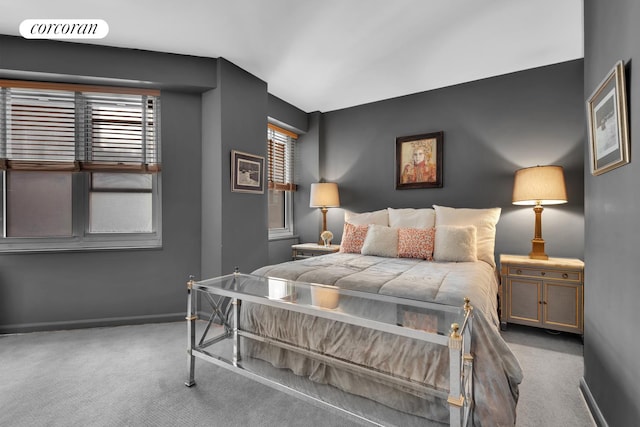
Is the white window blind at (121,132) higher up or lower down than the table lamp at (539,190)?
higher up

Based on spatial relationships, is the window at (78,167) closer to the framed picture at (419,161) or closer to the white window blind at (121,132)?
the white window blind at (121,132)

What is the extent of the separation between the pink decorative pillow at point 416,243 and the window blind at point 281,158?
2067 mm

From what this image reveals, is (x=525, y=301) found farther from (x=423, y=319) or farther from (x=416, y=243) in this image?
(x=423, y=319)

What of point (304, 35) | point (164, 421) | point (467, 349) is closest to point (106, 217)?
point (164, 421)

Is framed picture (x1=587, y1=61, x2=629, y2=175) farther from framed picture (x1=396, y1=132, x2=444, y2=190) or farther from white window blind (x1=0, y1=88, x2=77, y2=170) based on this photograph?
white window blind (x1=0, y1=88, x2=77, y2=170)

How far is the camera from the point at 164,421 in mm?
1556

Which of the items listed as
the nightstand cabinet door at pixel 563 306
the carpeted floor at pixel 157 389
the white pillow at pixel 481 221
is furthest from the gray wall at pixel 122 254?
the nightstand cabinet door at pixel 563 306

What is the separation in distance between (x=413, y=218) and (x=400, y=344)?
189cm

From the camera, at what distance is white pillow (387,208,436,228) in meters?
3.16

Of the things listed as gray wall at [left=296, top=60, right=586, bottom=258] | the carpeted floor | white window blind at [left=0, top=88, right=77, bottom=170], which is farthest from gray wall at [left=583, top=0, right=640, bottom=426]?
white window blind at [left=0, top=88, right=77, bottom=170]

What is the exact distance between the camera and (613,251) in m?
1.36

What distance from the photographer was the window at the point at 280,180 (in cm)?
423

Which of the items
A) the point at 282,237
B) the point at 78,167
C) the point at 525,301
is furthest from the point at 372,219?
the point at 78,167

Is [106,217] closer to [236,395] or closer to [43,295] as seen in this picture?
[43,295]
